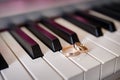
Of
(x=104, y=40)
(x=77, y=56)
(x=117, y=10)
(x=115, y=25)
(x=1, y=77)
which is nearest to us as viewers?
(x=1, y=77)

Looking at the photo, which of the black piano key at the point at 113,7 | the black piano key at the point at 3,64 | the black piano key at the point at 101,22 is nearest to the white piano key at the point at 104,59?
the black piano key at the point at 101,22

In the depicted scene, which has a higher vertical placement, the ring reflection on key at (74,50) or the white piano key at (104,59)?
the ring reflection on key at (74,50)

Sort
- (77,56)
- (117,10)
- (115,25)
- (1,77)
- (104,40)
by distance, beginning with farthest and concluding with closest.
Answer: (117,10) → (115,25) → (104,40) → (77,56) → (1,77)

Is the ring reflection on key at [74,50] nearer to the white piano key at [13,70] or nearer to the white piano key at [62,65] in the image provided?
the white piano key at [62,65]

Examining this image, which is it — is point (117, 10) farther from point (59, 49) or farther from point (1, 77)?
point (1, 77)

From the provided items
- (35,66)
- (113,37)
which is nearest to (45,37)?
(35,66)

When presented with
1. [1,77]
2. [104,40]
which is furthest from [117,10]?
[1,77]

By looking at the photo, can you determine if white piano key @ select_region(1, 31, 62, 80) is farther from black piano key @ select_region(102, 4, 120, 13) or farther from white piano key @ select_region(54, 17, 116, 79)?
black piano key @ select_region(102, 4, 120, 13)
